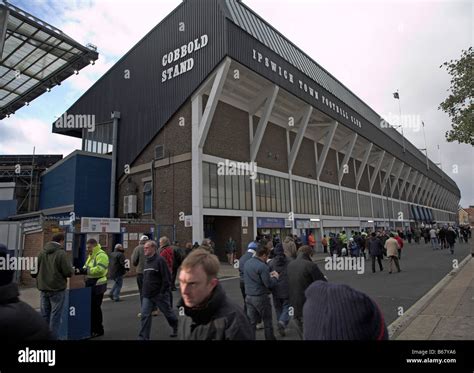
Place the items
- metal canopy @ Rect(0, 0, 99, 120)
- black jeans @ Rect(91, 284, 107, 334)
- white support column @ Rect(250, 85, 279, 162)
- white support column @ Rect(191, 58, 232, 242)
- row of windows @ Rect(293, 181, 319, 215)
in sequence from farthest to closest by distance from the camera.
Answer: row of windows @ Rect(293, 181, 319, 215) → white support column @ Rect(250, 85, 279, 162) → white support column @ Rect(191, 58, 232, 242) → metal canopy @ Rect(0, 0, 99, 120) → black jeans @ Rect(91, 284, 107, 334)

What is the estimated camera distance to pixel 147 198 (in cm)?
2427

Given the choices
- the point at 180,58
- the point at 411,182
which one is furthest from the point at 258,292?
the point at 411,182

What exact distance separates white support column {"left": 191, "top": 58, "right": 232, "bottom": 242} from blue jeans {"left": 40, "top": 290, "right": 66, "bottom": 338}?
14.7 m

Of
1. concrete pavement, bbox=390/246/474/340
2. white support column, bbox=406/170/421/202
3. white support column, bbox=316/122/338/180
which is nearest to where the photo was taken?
concrete pavement, bbox=390/246/474/340

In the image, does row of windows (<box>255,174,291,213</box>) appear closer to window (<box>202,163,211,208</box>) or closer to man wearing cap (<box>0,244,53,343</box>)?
window (<box>202,163,211,208</box>)

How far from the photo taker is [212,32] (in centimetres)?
2061

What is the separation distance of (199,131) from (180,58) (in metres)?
5.81

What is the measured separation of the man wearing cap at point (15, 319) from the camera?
1.72 m

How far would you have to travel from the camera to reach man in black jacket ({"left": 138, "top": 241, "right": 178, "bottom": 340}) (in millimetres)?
5258

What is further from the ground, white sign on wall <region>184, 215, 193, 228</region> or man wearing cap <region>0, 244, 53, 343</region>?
white sign on wall <region>184, 215, 193, 228</region>

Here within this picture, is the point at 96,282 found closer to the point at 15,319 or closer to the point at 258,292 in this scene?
the point at 258,292

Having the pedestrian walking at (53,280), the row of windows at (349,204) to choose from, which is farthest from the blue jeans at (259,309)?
the row of windows at (349,204)

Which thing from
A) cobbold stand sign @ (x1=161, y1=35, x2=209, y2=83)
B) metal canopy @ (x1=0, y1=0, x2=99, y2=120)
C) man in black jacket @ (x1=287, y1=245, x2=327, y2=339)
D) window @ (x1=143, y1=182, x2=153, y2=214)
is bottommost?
man in black jacket @ (x1=287, y1=245, x2=327, y2=339)

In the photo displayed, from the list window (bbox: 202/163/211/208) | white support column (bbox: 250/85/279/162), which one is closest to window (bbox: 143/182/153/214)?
window (bbox: 202/163/211/208)
